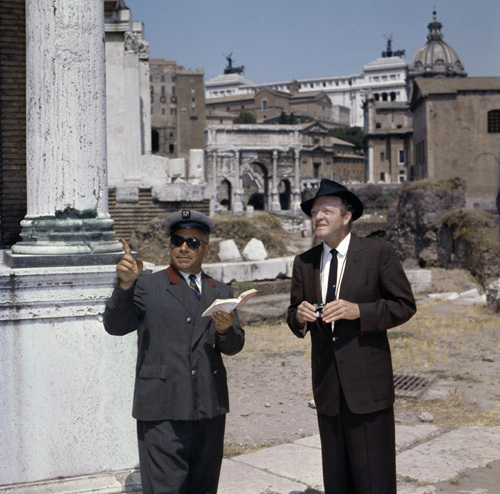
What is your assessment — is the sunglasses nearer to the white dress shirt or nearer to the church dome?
the white dress shirt

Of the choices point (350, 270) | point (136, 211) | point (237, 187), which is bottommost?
point (350, 270)

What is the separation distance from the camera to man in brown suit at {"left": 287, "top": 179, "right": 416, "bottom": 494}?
318 cm

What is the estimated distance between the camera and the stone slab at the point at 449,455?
465cm

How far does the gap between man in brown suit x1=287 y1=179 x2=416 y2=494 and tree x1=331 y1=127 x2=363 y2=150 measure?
108 m

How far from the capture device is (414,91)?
43.7 meters

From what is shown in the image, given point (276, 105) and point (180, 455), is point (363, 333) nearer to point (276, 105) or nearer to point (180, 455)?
point (180, 455)

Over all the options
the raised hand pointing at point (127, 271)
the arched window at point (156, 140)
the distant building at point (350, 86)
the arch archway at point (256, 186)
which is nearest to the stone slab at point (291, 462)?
the raised hand pointing at point (127, 271)

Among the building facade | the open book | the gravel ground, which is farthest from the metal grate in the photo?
the building facade

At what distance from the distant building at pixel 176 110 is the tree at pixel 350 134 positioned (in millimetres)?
38924

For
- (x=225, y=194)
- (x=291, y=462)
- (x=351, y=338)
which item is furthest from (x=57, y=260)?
(x=225, y=194)

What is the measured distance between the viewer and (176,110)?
7656cm

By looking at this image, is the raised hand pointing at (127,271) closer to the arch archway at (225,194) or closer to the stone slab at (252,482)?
the stone slab at (252,482)

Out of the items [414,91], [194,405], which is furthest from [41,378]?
[414,91]

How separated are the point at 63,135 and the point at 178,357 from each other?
149cm
